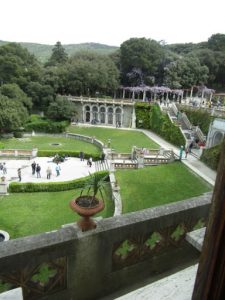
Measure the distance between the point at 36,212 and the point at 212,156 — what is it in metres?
15.1

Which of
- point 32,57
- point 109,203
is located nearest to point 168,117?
point 109,203

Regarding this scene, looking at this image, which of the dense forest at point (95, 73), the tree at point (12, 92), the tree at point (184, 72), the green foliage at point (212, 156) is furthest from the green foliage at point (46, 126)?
the tree at point (184, 72)

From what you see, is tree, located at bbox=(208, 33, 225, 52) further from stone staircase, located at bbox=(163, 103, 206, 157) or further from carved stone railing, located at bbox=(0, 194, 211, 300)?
carved stone railing, located at bbox=(0, 194, 211, 300)

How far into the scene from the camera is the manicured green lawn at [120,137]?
33.6 meters

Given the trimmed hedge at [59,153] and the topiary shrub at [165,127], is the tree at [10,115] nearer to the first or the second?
the trimmed hedge at [59,153]

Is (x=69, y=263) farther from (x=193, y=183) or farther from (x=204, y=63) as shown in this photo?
(x=204, y=63)

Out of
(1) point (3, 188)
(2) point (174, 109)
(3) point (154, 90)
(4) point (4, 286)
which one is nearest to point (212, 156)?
(1) point (3, 188)

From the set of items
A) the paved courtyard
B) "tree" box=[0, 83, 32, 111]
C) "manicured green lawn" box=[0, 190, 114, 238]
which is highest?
"tree" box=[0, 83, 32, 111]

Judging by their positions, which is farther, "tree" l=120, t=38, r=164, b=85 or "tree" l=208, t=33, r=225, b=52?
"tree" l=208, t=33, r=225, b=52

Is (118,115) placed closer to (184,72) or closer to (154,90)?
(154,90)

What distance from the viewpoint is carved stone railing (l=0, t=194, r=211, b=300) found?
3525mm

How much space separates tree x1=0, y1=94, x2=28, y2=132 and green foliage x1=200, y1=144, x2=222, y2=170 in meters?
25.5

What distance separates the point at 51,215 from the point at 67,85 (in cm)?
3796

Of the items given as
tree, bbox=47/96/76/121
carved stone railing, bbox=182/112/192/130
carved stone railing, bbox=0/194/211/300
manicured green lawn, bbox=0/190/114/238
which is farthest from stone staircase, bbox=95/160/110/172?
carved stone railing, bbox=0/194/211/300
